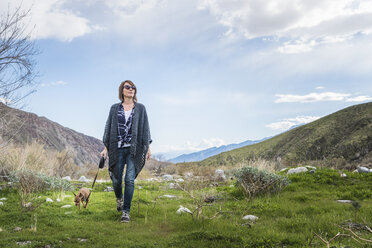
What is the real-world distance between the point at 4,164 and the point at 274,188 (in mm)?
9938

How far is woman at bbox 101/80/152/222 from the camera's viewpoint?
19.4 ft

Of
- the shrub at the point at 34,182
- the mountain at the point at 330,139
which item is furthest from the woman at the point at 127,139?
the mountain at the point at 330,139

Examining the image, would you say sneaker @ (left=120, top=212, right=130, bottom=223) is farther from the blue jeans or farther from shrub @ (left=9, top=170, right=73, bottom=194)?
shrub @ (left=9, top=170, right=73, bottom=194)

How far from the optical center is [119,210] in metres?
6.41

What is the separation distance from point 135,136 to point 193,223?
2.05 m

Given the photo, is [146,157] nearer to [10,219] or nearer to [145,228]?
[145,228]

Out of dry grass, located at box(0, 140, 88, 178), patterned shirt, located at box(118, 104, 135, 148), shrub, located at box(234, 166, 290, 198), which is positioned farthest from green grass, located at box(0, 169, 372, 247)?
dry grass, located at box(0, 140, 88, 178)

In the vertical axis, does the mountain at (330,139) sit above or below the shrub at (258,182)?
above

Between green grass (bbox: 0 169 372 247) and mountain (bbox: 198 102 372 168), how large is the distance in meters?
34.6

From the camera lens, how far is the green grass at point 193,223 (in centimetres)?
409

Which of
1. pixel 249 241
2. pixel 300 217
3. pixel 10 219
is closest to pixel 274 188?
pixel 300 217

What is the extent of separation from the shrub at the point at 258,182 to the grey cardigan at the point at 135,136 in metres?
3.11

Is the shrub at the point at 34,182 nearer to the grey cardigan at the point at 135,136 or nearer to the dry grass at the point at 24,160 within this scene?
the dry grass at the point at 24,160

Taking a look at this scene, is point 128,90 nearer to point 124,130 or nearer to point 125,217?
point 124,130
